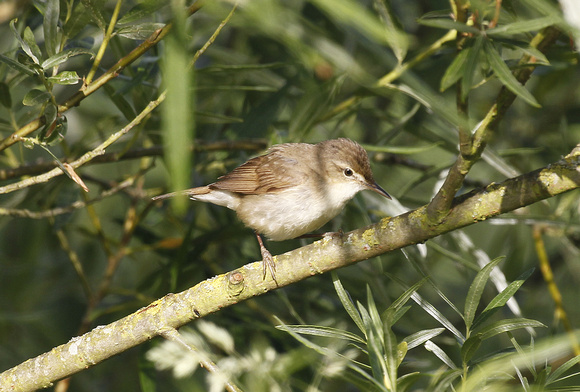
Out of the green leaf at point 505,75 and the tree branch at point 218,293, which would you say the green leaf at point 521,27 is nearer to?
the green leaf at point 505,75

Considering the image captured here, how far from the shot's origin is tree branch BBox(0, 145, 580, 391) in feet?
7.29

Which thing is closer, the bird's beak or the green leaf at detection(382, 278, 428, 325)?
the green leaf at detection(382, 278, 428, 325)

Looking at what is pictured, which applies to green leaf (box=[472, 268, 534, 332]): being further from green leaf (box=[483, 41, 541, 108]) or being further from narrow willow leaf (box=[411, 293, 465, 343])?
green leaf (box=[483, 41, 541, 108])

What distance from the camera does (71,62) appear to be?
12.3 ft

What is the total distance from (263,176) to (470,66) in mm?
2058

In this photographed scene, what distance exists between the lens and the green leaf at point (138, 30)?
2.24 meters

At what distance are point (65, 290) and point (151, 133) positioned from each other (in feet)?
5.86

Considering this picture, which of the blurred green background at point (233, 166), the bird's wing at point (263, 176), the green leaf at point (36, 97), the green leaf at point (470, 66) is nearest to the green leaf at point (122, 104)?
the blurred green background at point (233, 166)

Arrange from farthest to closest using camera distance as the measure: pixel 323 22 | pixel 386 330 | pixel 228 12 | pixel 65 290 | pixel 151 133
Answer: pixel 65 290
pixel 323 22
pixel 151 133
pixel 386 330
pixel 228 12

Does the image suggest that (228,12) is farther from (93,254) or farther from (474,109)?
(474,109)

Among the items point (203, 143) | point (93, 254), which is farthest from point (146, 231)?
point (93, 254)

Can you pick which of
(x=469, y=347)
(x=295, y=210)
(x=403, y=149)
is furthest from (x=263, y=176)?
(x=469, y=347)

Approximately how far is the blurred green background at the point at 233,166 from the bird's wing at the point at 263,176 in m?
0.08

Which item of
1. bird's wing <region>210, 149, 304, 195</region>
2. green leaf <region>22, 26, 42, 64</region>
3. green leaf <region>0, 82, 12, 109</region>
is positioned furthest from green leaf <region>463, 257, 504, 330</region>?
green leaf <region>0, 82, 12, 109</region>
